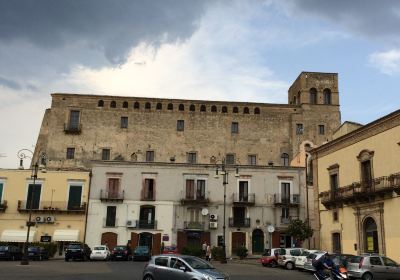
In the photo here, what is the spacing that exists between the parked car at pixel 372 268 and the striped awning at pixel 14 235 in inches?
1097

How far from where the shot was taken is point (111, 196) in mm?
42312

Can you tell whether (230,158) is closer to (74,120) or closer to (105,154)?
(105,154)

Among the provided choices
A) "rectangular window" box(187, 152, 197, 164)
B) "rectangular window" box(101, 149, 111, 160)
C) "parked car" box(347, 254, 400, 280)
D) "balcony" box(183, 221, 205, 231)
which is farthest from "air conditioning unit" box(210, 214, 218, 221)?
"parked car" box(347, 254, 400, 280)

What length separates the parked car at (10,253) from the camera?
106ft

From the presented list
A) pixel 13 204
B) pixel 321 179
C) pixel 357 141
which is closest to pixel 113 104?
pixel 13 204

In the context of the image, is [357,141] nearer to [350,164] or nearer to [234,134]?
[350,164]

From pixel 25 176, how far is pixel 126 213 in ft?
30.2

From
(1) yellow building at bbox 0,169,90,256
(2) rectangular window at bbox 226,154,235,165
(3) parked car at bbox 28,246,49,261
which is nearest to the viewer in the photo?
(3) parked car at bbox 28,246,49,261

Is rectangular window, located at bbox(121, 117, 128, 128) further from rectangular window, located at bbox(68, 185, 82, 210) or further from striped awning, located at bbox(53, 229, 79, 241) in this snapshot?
striped awning, located at bbox(53, 229, 79, 241)

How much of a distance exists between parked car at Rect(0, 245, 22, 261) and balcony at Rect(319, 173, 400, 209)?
21178 millimetres

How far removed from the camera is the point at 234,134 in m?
55.5

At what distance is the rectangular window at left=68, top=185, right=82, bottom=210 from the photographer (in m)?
42.1

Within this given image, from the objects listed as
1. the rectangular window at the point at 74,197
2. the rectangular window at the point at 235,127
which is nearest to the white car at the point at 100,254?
the rectangular window at the point at 74,197

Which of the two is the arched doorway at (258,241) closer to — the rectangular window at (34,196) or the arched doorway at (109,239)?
the arched doorway at (109,239)
